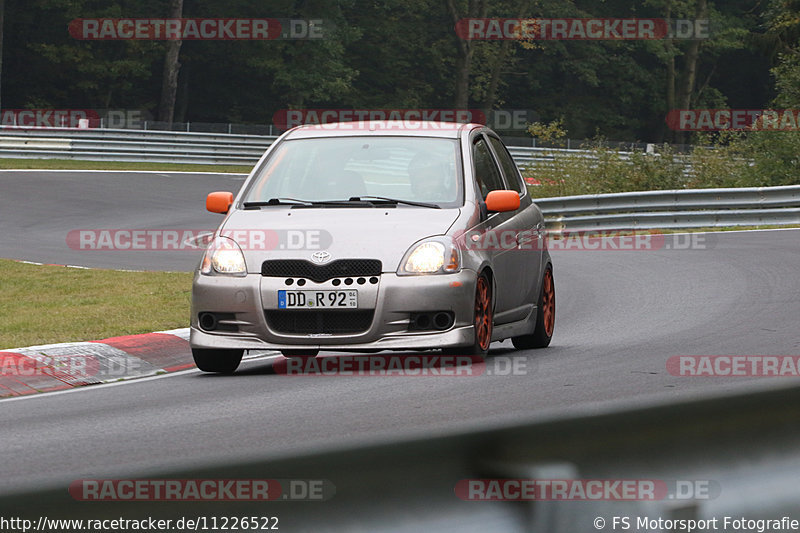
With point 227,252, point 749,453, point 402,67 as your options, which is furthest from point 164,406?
point 402,67

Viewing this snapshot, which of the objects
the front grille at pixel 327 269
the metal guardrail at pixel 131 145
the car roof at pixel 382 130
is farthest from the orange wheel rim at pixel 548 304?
the metal guardrail at pixel 131 145

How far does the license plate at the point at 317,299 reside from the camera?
828 centimetres

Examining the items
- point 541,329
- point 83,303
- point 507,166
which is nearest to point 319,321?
point 541,329

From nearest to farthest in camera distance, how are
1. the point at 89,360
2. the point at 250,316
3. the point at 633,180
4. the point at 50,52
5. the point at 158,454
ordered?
1. the point at 158,454
2. the point at 250,316
3. the point at 89,360
4. the point at 633,180
5. the point at 50,52

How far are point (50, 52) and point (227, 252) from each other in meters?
56.8

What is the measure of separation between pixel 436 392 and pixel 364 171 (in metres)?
2.08

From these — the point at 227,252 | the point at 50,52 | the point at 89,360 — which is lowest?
the point at 89,360

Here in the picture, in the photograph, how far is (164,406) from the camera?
775cm

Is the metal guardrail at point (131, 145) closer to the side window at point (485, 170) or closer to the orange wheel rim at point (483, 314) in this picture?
the side window at point (485, 170)

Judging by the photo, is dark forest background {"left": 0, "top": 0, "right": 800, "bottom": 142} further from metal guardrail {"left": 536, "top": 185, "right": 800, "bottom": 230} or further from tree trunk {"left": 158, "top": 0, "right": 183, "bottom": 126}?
metal guardrail {"left": 536, "top": 185, "right": 800, "bottom": 230}

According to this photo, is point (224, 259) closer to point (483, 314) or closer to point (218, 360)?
point (218, 360)

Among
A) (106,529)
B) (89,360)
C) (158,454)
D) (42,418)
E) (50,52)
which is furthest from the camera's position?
(50,52)

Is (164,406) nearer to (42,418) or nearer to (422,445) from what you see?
(42,418)

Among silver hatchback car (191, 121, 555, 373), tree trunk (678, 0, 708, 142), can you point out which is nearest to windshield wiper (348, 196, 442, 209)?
silver hatchback car (191, 121, 555, 373)
